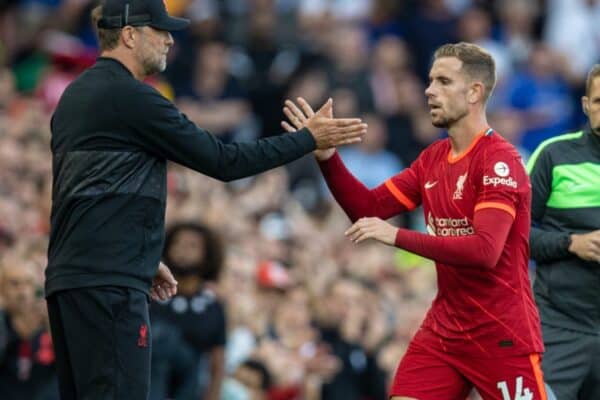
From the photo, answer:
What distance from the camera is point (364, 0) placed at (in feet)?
60.7

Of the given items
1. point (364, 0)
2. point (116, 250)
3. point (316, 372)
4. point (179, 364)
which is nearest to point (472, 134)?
point (116, 250)

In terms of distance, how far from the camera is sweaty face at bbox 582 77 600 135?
8383mm

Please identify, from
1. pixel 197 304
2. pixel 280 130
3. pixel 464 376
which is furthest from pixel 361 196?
pixel 280 130

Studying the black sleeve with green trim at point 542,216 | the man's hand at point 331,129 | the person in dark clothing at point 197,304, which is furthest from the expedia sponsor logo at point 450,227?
the person in dark clothing at point 197,304

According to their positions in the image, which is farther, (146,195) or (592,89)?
(592,89)

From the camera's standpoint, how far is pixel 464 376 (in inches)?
309

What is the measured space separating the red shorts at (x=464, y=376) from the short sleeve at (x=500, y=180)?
2.55 ft

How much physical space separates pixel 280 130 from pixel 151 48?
8.61 m

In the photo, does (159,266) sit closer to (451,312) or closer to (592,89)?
(451,312)

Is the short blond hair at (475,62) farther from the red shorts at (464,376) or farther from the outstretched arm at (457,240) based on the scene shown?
the red shorts at (464,376)

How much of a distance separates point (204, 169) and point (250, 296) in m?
5.31

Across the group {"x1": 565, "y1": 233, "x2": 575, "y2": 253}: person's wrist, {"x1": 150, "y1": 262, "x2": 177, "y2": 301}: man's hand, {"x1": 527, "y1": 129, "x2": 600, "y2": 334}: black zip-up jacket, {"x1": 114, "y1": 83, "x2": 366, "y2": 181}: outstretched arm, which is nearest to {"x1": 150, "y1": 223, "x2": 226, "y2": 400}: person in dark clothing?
Result: {"x1": 150, "y1": 262, "x2": 177, "y2": 301}: man's hand

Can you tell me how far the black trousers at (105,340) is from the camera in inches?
279

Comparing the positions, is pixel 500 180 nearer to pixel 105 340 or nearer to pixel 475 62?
pixel 475 62
